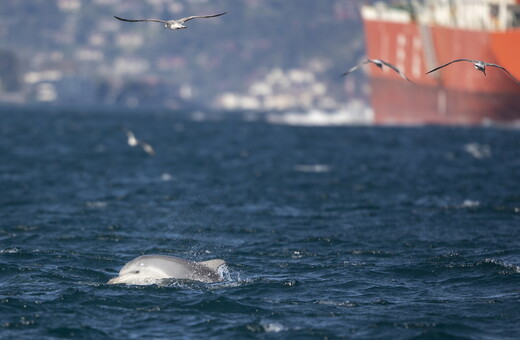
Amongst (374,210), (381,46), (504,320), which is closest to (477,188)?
(374,210)

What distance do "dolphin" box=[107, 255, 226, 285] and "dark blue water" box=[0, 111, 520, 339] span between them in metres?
0.30

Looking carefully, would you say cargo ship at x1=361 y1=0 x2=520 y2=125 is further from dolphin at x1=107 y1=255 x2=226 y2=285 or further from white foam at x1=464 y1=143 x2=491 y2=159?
dolphin at x1=107 y1=255 x2=226 y2=285

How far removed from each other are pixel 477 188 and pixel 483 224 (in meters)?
14.3

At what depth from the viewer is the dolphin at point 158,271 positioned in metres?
25.0

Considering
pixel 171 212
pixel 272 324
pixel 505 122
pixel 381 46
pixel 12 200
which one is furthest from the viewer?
pixel 381 46

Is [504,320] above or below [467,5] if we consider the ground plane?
below

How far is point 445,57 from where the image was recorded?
457ft

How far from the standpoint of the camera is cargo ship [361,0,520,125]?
119062 mm

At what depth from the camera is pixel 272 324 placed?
22.5 metres

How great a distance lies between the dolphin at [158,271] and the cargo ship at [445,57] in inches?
3644

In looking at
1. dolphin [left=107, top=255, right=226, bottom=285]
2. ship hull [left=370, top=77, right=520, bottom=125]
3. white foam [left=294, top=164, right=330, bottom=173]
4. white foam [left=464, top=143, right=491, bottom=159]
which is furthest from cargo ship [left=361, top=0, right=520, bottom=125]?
dolphin [left=107, top=255, right=226, bottom=285]

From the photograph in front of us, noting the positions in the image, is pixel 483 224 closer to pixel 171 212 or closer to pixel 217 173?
pixel 171 212

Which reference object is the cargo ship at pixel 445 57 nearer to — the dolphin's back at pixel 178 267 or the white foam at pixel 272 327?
the dolphin's back at pixel 178 267

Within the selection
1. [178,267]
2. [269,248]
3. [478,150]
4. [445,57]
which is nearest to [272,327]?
[178,267]
